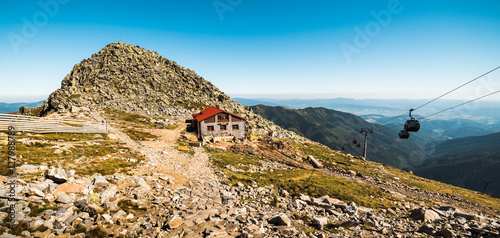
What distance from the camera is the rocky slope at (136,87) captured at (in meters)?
82.7

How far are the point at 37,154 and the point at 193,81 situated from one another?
119167 mm

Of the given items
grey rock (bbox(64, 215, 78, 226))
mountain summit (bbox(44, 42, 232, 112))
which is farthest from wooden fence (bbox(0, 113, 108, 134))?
mountain summit (bbox(44, 42, 232, 112))

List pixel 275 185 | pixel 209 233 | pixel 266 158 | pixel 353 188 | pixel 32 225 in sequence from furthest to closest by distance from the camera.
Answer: pixel 266 158
pixel 353 188
pixel 275 185
pixel 209 233
pixel 32 225

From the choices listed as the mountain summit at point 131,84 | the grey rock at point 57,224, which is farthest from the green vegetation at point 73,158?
the mountain summit at point 131,84

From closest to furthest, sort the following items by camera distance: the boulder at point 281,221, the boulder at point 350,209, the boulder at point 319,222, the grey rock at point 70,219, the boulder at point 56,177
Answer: the grey rock at point 70,219
the boulder at point 281,221
the boulder at point 56,177
the boulder at point 319,222
the boulder at point 350,209

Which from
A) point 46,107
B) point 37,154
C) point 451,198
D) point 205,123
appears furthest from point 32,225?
point 46,107

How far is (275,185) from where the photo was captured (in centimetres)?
2273

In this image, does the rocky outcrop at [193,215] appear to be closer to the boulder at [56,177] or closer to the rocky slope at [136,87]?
the boulder at [56,177]

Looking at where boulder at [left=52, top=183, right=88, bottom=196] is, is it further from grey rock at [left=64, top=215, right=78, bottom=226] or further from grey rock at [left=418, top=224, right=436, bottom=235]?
grey rock at [left=418, top=224, right=436, bottom=235]

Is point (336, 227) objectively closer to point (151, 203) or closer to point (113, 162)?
point (151, 203)

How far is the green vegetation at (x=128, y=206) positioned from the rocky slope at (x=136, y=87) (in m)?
76.7

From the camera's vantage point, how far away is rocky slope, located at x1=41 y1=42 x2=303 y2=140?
82706 millimetres

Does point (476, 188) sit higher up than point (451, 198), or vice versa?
point (451, 198)

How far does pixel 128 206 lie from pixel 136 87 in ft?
355
